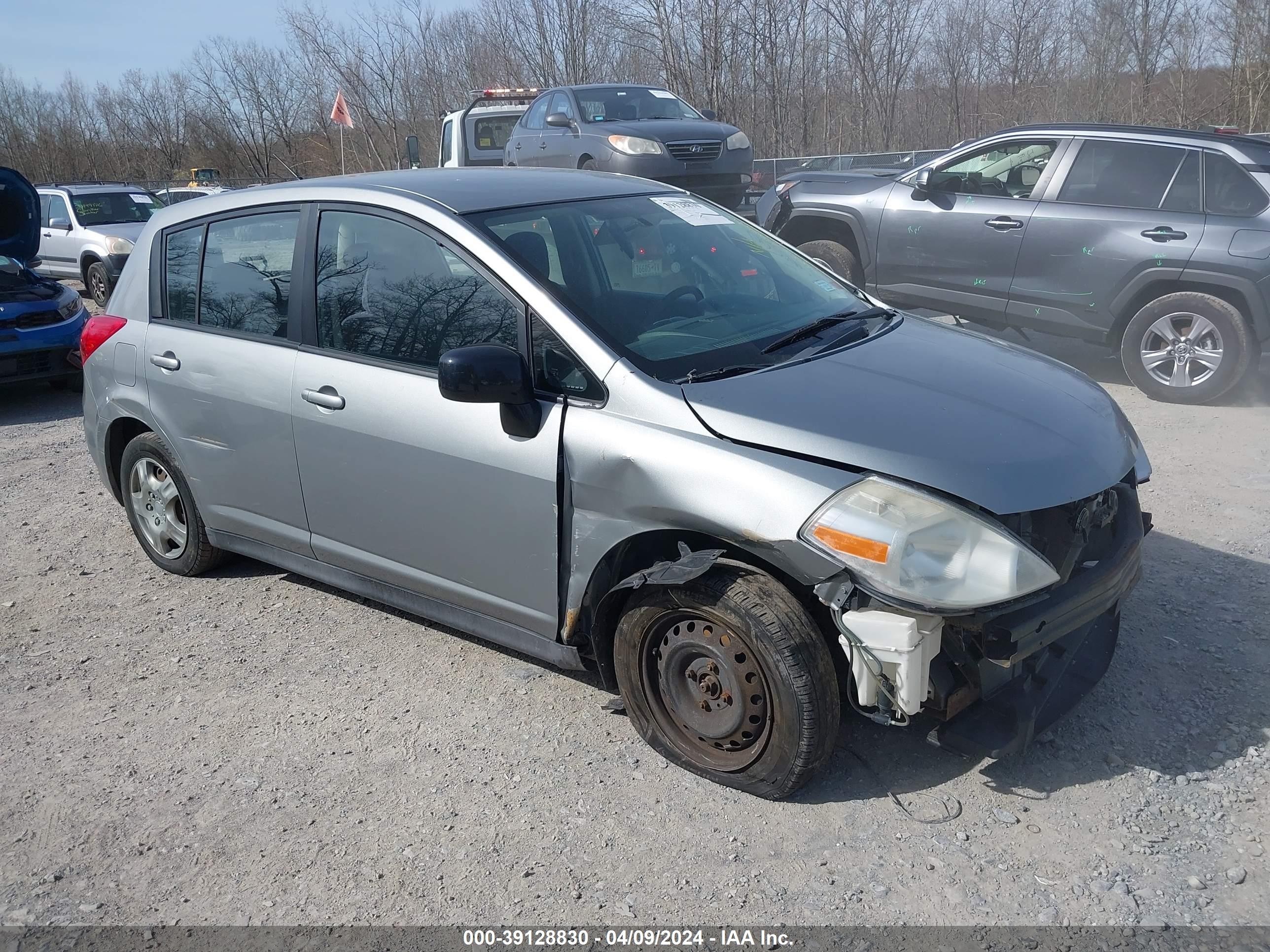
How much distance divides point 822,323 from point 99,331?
3458 mm

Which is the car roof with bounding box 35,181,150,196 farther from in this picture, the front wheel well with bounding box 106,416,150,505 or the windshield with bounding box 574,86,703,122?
the front wheel well with bounding box 106,416,150,505

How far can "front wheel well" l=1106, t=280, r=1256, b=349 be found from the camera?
7.20 m

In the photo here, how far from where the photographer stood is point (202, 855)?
3.09 m

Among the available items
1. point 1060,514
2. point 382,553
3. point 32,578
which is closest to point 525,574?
point 382,553

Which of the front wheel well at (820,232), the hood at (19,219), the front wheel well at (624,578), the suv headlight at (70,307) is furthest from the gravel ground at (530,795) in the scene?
the suv headlight at (70,307)

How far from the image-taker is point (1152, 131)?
762 cm

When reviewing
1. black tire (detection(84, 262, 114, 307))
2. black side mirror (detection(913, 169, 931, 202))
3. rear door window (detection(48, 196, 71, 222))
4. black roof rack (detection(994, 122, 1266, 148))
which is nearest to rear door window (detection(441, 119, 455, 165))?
black tire (detection(84, 262, 114, 307))

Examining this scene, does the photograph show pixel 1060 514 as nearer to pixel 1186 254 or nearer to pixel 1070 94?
pixel 1186 254

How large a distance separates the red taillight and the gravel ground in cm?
134

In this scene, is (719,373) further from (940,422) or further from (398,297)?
(398,297)

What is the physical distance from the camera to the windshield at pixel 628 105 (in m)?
12.3

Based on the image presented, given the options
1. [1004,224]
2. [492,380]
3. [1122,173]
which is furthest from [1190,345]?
[492,380]

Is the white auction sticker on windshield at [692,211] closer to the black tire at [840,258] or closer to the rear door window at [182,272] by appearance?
the rear door window at [182,272]

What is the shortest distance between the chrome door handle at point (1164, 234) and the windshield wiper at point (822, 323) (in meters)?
4.05
